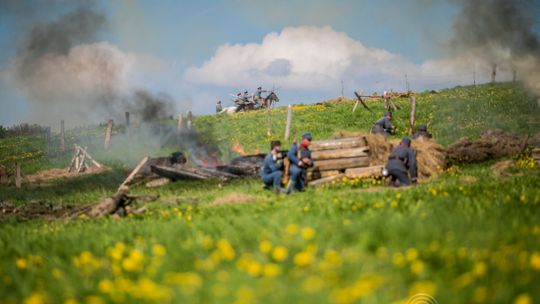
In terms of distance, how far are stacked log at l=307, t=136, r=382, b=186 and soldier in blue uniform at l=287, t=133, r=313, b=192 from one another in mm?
1055

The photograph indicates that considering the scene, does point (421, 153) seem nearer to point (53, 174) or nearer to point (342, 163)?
point (342, 163)

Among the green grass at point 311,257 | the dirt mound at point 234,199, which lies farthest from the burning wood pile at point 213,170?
the green grass at point 311,257

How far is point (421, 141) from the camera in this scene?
1577 centimetres

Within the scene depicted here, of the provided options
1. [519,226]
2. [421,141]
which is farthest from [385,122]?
[519,226]

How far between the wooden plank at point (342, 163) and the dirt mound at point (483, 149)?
12.9 ft

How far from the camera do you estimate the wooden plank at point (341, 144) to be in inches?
601

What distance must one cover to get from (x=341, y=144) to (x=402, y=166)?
3004 mm

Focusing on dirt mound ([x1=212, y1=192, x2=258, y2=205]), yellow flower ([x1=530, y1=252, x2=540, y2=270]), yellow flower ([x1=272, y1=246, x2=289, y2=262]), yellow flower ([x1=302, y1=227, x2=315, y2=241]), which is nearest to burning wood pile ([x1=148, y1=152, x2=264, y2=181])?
dirt mound ([x1=212, y1=192, x2=258, y2=205])

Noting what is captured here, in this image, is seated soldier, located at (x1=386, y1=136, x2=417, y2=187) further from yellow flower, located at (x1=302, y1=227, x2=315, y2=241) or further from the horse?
the horse

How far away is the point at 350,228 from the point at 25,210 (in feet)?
33.5

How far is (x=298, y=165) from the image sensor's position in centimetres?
1324

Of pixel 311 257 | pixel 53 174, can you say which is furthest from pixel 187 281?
pixel 53 174

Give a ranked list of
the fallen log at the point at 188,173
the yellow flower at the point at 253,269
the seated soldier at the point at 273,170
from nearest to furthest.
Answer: the yellow flower at the point at 253,269
the seated soldier at the point at 273,170
the fallen log at the point at 188,173

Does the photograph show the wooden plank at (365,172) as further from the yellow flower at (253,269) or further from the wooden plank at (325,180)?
the yellow flower at (253,269)
